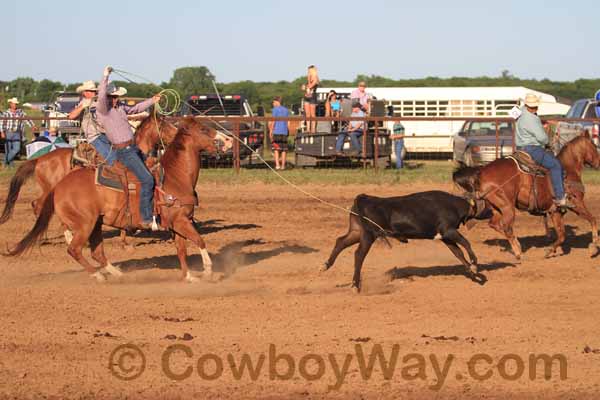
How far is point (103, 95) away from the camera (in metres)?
10.1

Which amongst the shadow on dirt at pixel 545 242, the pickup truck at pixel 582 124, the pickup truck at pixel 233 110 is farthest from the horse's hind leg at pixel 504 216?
the pickup truck at pixel 233 110

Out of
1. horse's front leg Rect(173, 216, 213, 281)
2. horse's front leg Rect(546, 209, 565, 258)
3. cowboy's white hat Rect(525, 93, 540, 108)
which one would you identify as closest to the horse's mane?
horse's front leg Rect(173, 216, 213, 281)

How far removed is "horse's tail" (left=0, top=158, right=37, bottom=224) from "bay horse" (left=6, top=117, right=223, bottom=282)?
70 cm

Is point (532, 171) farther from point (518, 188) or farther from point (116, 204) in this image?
point (116, 204)

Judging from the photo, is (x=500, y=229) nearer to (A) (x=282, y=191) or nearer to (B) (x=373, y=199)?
(B) (x=373, y=199)

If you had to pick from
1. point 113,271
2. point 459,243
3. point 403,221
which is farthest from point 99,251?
point 459,243

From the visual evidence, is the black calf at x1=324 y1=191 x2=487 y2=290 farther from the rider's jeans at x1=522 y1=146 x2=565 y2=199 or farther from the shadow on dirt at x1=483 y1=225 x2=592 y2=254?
the shadow on dirt at x1=483 y1=225 x2=592 y2=254

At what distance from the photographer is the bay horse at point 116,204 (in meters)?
10.3

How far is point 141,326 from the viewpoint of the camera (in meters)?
8.42

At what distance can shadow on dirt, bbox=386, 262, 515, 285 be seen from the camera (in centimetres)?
1084

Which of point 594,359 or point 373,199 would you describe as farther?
point 373,199

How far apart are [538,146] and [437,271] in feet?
7.99

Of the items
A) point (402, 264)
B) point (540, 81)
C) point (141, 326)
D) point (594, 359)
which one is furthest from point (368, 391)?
point (540, 81)

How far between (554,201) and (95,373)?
7.53 meters
